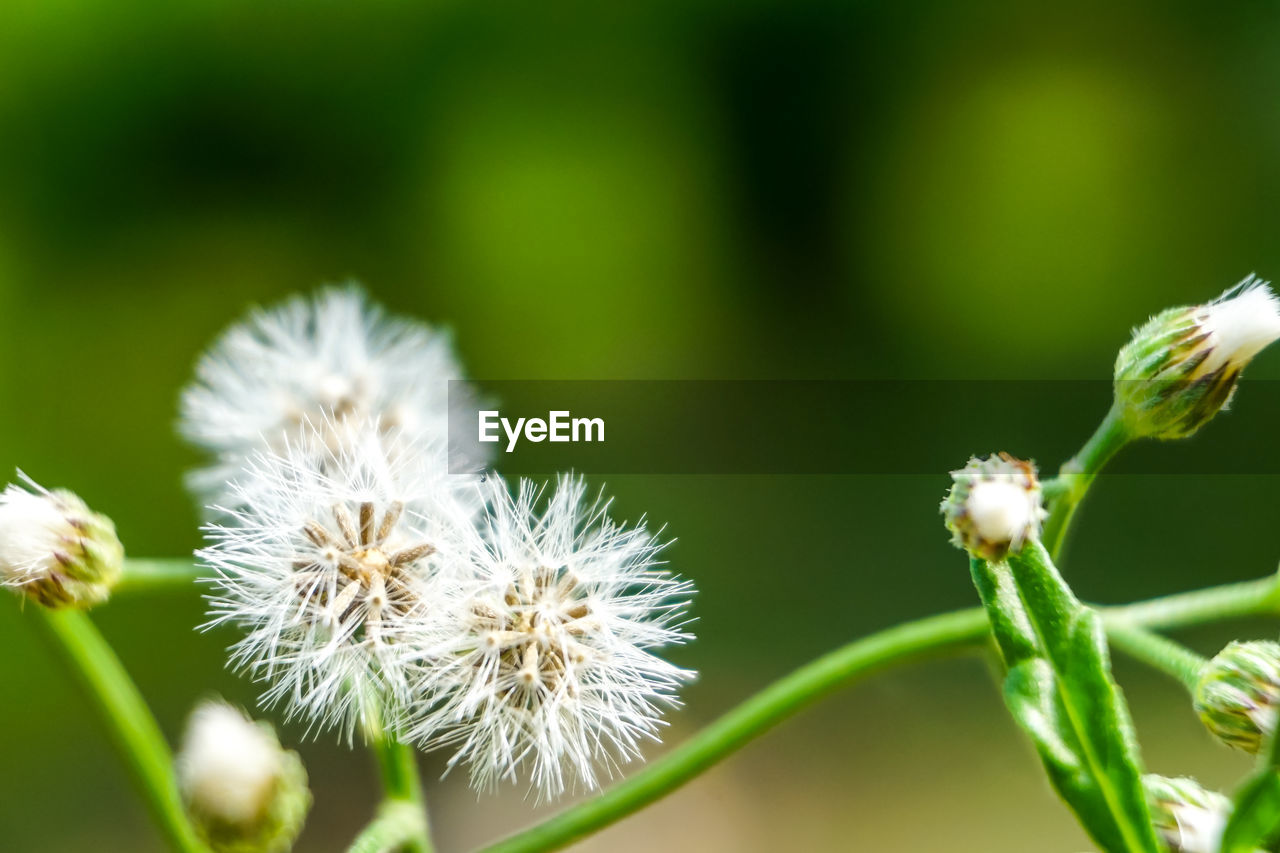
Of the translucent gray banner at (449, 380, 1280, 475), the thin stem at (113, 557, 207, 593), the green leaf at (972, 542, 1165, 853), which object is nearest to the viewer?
the green leaf at (972, 542, 1165, 853)

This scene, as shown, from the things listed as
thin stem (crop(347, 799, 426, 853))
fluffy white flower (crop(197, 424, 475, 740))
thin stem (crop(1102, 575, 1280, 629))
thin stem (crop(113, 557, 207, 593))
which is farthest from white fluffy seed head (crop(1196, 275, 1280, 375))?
thin stem (crop(113, 557, 207, 593))

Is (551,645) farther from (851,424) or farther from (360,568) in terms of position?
(851,424)

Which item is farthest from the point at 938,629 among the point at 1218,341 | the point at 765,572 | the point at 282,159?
the point at 282,159

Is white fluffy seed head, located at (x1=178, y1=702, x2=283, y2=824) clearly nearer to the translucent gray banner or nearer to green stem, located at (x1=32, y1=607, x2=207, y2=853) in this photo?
green stem, located at (x1=32, y1=607, x2=207, y2=853)

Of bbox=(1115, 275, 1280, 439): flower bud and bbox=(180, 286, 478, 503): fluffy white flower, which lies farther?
bbox=(180, 286, 478, 503): fluffy white flower

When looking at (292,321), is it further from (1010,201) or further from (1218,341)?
(1010,201)

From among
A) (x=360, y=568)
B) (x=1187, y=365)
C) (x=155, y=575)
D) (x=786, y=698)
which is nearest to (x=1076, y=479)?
(x=1187, y=365)
